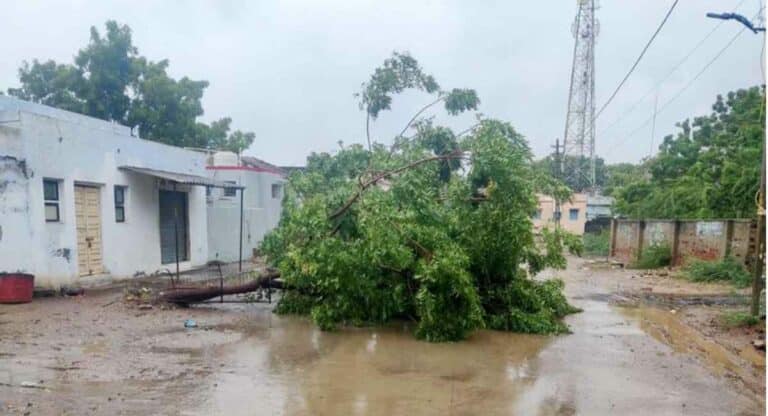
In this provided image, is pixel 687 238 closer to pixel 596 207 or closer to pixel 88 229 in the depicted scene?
pixel 88 229

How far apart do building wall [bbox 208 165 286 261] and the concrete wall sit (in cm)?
1505

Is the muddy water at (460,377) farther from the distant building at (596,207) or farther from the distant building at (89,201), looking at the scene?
the distant building at (596,207)

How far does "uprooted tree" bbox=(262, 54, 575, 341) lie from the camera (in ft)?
26.9

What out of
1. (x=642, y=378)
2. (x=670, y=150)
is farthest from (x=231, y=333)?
(x=670, y=150)

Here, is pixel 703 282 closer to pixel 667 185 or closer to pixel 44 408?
Result: pixel 667 185

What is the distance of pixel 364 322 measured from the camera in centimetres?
922

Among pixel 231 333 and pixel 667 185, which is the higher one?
pixel 667 185

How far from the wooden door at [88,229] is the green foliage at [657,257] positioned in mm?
17886

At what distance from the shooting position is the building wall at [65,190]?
35.7 feet

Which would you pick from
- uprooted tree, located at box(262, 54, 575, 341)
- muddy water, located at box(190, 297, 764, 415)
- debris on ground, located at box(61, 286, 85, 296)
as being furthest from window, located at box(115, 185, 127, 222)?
muddy water, located at box(190, 297, 764, 415)

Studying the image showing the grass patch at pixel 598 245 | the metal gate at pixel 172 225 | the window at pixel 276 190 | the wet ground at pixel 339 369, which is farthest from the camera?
the grass patch at pixel 598 245

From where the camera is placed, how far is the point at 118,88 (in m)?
24.4

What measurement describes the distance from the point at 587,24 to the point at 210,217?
76.4 ft

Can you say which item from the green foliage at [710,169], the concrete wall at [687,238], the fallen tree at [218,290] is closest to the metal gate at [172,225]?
the fallen tree at [218,290]
